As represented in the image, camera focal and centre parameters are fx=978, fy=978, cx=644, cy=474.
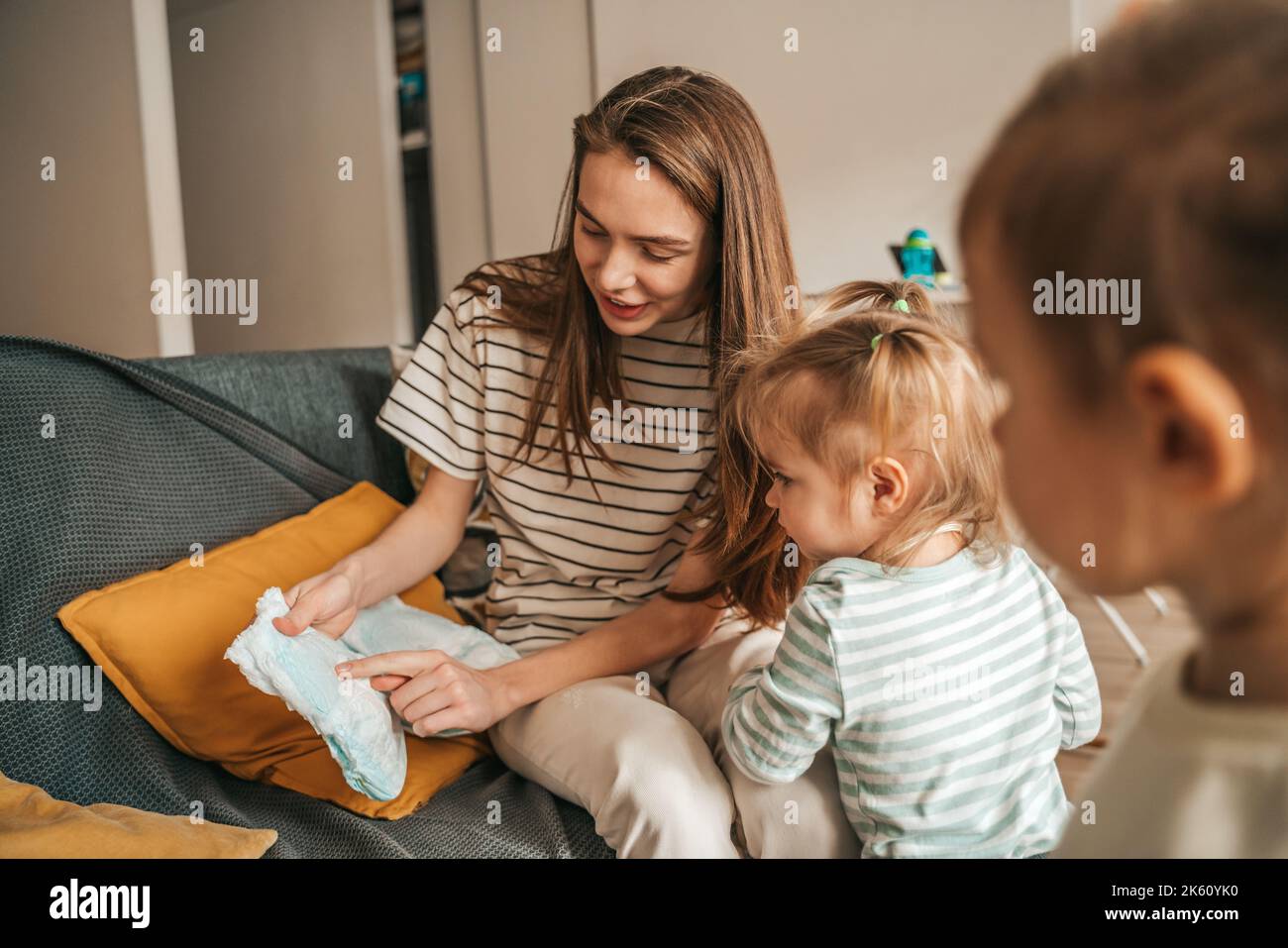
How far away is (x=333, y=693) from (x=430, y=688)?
118mm

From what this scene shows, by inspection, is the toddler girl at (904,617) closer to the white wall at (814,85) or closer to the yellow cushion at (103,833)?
the yellow cushion at (103,833)

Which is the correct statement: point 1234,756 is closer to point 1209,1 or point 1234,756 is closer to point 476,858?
point 1209,1

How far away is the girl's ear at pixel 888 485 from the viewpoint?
88 centimetres

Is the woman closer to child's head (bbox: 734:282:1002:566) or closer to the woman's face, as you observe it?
the woman's face

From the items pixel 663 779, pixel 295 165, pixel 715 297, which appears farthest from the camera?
pixel 295 165

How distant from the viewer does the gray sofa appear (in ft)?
3.26

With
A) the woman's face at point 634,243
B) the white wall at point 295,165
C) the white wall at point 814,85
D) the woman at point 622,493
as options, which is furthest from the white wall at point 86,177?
the woman's face at point 634,243

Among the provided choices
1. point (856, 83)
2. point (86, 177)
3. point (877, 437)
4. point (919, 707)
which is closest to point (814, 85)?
point (856, 83)

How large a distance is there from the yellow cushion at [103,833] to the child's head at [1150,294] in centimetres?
78

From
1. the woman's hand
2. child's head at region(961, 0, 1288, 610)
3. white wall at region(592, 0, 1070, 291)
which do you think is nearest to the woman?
the woman's hand

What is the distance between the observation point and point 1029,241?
43 cm

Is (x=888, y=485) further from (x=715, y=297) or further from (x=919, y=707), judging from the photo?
(x=715, y=297)

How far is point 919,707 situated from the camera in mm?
859

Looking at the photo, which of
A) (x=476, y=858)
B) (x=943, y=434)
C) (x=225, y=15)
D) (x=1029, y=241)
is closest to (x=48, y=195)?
(x=225, y=15)
